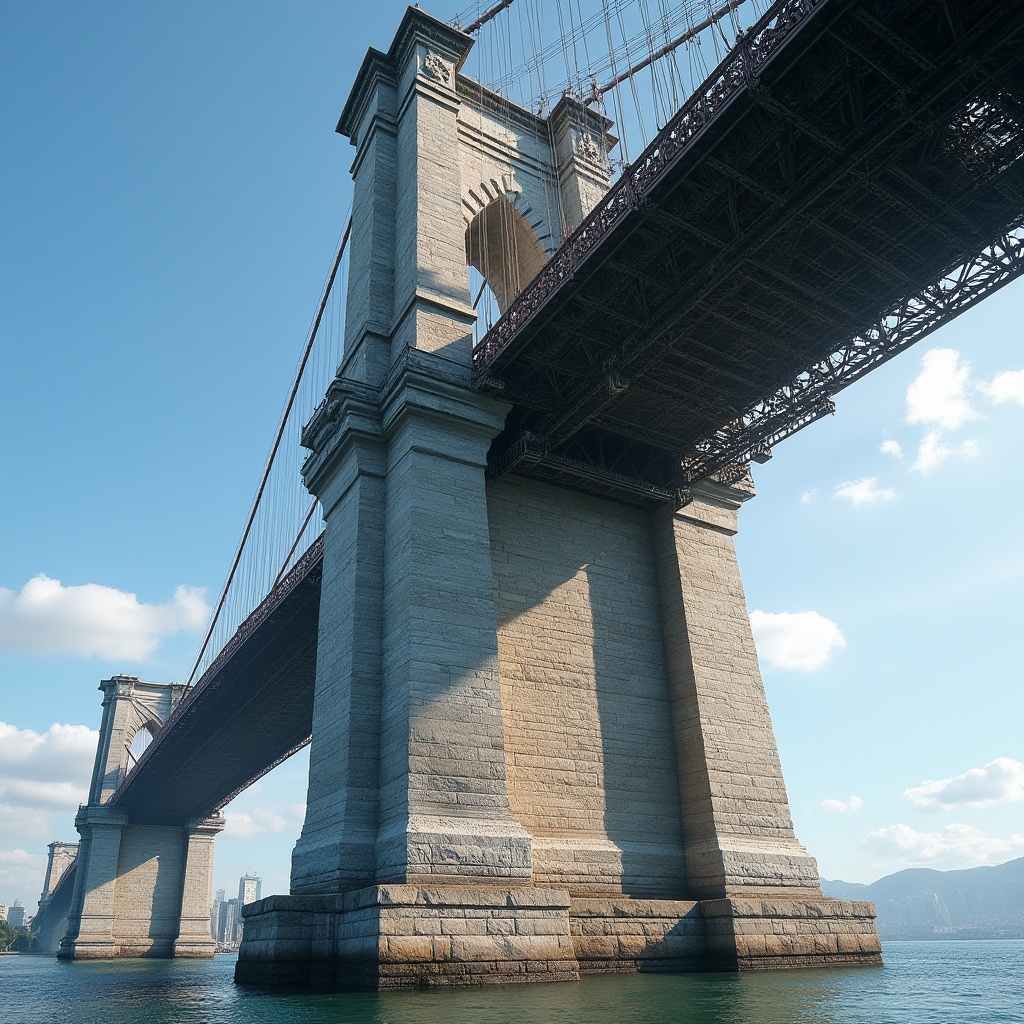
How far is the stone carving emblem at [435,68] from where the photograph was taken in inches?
789

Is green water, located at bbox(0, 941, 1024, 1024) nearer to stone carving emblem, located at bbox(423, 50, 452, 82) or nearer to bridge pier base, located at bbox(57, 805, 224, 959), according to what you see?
stone carving emblem, located at bbox(423, 50, 452, 82)

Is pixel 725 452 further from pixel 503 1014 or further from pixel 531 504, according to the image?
pixel 503 1014

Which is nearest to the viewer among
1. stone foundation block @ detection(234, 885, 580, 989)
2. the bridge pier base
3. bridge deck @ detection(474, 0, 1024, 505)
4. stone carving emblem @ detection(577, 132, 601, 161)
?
stone foundation block @ detection(234, 885, 580, 989)

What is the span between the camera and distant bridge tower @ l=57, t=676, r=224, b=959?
46.1 meters

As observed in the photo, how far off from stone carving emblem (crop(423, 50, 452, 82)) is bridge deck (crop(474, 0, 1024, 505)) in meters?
7.63

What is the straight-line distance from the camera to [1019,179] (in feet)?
41.4

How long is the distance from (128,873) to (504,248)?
42.6 meters

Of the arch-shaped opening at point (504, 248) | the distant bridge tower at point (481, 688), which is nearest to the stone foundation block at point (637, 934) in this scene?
the distant bridge tower at point (481, 688)

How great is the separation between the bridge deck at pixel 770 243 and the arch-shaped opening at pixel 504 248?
6103mm

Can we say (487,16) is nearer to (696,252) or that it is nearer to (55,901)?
(696,252)

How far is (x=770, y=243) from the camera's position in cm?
1360

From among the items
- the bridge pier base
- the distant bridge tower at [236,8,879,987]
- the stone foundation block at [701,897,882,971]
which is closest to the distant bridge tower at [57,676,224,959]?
the bridge pier base

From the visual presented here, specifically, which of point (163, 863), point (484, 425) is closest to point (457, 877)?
point (484, 425)

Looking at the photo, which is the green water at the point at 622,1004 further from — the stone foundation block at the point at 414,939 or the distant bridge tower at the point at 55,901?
the distant bridge tower at the point at 55,901
